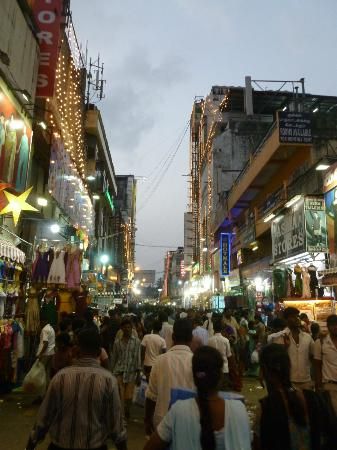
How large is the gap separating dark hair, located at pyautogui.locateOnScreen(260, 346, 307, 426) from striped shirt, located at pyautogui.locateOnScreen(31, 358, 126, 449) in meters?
1.30

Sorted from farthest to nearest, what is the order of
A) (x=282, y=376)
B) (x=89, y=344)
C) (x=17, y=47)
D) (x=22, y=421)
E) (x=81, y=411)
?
(x=17, y=47)
(x=22, y=421)
(x=89, y=344)
(x=81, y=411)
(x=282, y=376)

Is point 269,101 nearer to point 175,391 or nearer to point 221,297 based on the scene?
point 221,297

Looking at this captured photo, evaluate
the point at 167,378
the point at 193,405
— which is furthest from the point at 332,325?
the point at 193,405

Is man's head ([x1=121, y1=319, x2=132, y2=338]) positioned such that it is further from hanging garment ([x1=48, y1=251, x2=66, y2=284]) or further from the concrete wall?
the concrete wall

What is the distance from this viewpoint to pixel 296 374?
18.9ft

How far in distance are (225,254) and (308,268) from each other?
19057 millimetres

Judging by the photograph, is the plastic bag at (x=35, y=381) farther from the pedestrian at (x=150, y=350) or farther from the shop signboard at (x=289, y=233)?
the shop signboard at (x=289, y=233)

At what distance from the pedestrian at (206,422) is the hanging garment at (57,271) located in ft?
29.8

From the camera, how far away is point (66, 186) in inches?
681

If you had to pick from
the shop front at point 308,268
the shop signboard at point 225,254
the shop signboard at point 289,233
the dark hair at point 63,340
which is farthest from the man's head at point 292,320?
the shop signboard at point 225,254

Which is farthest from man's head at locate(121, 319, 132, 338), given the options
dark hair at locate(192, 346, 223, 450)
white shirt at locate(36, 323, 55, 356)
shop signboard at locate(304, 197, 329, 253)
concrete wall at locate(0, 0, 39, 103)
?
concrete wall at locate(0, 0, 39, 103)

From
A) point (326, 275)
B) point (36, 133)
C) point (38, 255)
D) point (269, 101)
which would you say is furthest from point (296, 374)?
point (269, 101)

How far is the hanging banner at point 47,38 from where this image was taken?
13.6 metres

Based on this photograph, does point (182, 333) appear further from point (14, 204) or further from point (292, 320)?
point (14, 204)
